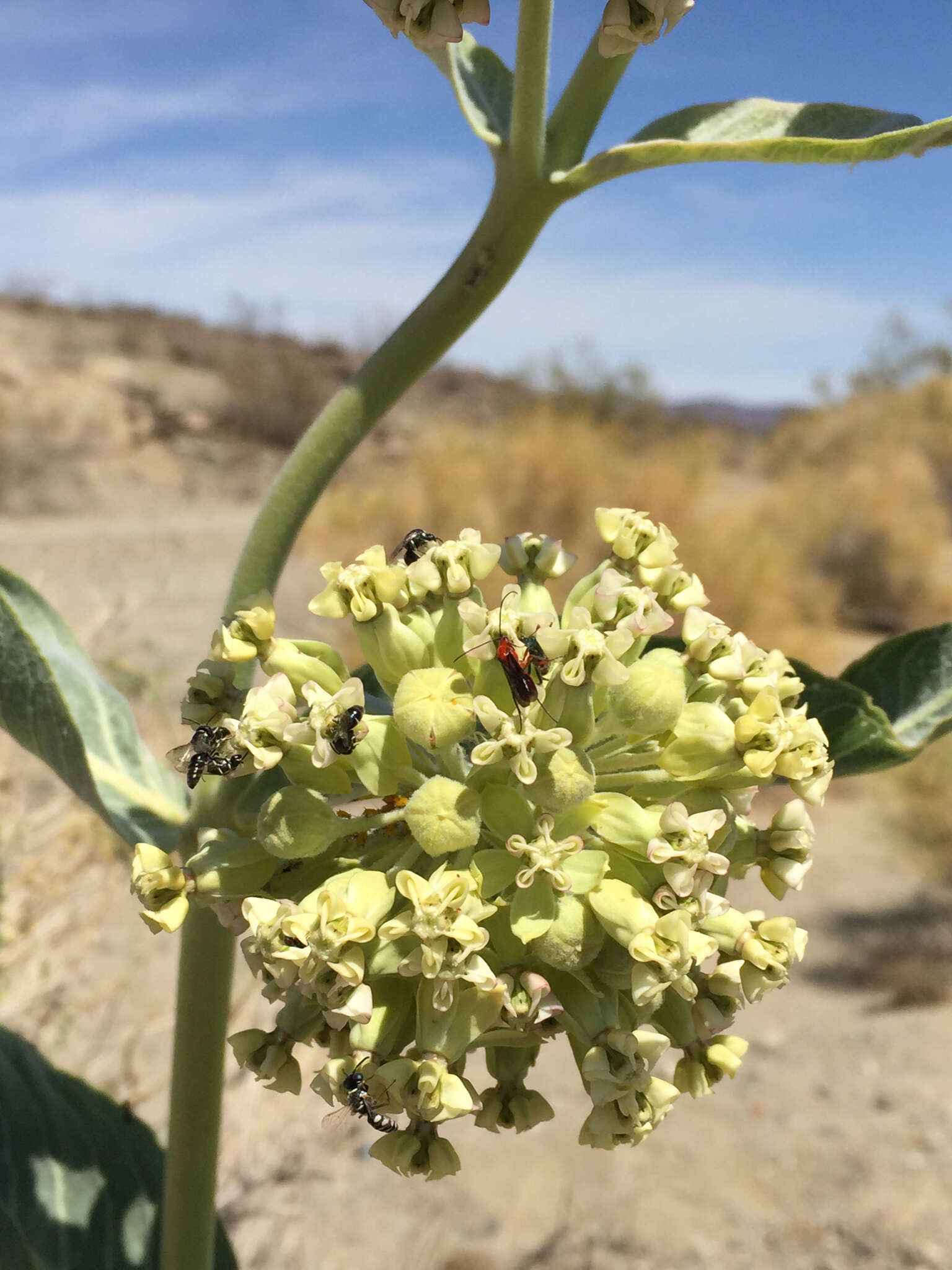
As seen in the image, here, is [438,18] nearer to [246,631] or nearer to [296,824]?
[246,631]

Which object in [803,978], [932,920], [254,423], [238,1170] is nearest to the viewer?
[238,1170]

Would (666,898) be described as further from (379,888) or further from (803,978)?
(803,978)

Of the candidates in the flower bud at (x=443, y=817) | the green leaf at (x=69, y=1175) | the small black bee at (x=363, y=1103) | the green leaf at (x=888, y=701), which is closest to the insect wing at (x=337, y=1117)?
the small black bee at (x=363, y=1103)

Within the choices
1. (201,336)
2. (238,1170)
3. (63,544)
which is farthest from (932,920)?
(201,336)

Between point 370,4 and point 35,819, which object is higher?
point 370,4

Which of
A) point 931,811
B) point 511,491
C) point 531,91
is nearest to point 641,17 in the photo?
point 531,91

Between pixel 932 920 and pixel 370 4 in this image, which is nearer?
pixel 370 4

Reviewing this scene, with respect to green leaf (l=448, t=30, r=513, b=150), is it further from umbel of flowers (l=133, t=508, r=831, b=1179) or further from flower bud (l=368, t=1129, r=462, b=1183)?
flower bud (l=368, t=1129, r=462, b=1183)

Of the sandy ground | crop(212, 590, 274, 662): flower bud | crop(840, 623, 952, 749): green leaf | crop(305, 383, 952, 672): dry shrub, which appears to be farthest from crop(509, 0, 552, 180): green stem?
crop(305, 383, 952, 672): dry shrub
